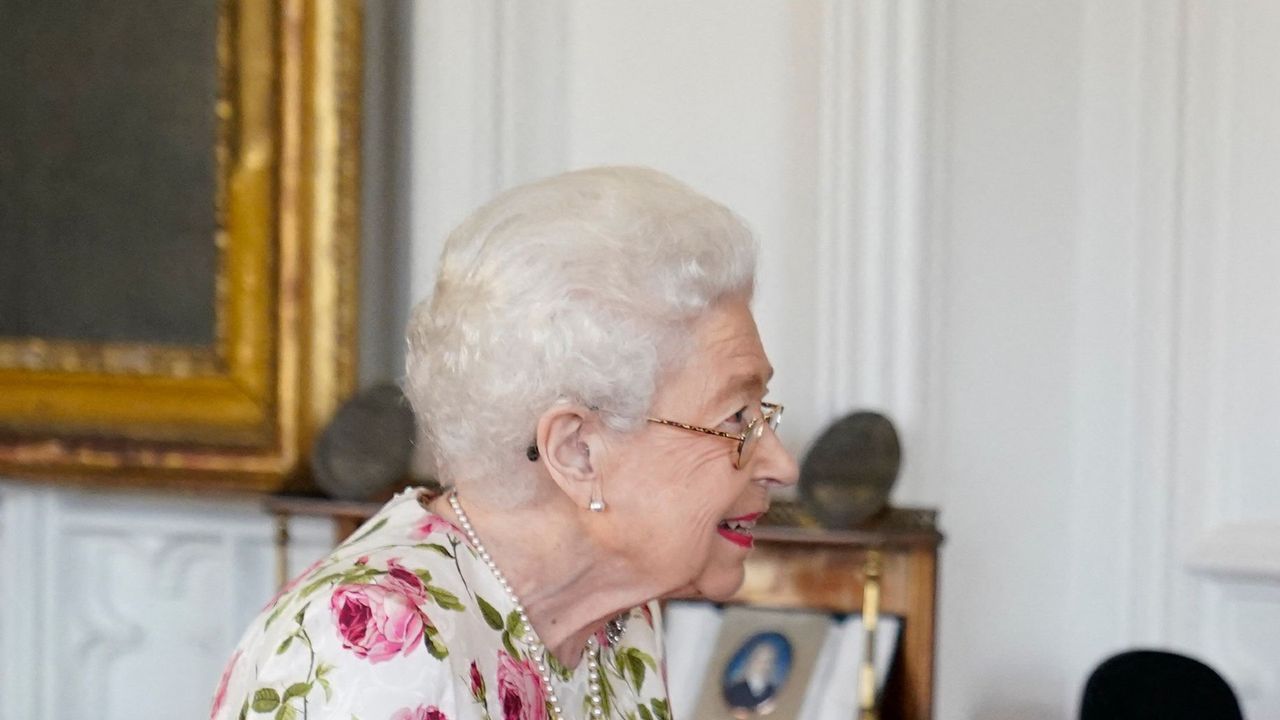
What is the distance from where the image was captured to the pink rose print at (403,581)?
1.51 m

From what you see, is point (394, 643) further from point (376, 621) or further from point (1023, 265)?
point (1023, 265)

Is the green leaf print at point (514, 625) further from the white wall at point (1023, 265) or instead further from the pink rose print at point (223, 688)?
the white wall at point (1023, 265)

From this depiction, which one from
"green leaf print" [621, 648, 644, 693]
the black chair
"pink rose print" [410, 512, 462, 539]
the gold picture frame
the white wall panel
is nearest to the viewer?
"pink rose print" [410, 512, 462, 539]

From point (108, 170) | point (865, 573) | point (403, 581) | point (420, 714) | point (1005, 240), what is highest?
point (108, 170)

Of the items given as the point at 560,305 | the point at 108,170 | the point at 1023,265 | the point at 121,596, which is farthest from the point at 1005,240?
the point at 121,596

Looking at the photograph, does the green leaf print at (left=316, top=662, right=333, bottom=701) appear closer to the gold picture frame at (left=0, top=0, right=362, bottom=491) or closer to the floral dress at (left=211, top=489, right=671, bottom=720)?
the floral dress at (left=211, top=489, right=671, bottom=720)

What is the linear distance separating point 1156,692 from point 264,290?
75.4 inches

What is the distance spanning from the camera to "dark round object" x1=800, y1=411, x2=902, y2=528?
107 inches

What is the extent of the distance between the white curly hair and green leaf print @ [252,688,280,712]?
1.15 ft

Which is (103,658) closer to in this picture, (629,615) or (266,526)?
(266,526)

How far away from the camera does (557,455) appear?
164cm

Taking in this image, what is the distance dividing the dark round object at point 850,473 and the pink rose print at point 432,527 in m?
1.16

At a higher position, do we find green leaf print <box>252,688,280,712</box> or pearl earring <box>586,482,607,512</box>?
pearl earring <box>586,482,607,512</box>

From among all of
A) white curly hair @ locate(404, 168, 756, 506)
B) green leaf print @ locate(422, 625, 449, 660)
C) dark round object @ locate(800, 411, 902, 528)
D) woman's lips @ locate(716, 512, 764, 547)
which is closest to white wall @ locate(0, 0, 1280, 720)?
dark round object @ locate(800, 411, 902, 528)
